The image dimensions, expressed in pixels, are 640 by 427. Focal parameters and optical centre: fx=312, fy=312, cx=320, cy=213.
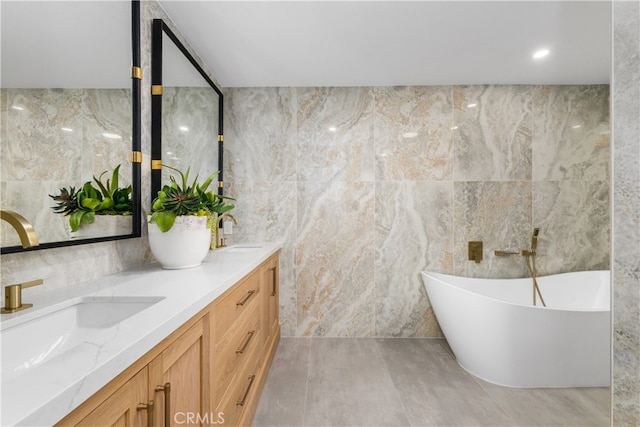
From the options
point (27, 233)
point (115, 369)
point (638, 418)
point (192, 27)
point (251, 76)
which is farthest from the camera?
point (251, 76)

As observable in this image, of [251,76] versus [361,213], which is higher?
[251,76]

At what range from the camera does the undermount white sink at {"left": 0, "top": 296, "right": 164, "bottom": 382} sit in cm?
77

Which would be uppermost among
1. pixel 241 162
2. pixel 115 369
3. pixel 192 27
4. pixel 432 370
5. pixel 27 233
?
pixel 192 27

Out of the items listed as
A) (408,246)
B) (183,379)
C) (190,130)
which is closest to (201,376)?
(183,379)

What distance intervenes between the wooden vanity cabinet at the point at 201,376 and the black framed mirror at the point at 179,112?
849mm

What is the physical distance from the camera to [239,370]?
59.1 inches

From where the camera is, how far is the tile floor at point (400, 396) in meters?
1.76

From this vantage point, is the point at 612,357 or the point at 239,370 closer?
the point at 612,357

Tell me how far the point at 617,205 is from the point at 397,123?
2008 mm

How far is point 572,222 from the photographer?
9.39 feet

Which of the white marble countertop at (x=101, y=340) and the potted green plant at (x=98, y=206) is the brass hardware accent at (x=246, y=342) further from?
the potted green plant at (x=98, y=206)

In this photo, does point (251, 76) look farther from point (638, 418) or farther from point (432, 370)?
point (638, 418)

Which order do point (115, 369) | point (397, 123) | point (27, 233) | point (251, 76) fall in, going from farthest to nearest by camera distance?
point (397, 123)
point (251, 76)
point (27, 233)
point (115, 369)

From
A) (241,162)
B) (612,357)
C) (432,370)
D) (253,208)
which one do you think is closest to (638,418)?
(612,357)
